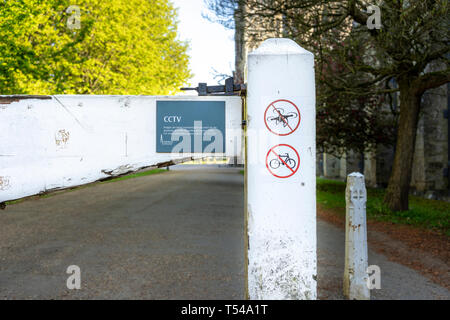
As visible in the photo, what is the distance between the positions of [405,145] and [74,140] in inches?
396

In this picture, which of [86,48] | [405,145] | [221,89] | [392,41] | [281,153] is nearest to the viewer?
[281,153]

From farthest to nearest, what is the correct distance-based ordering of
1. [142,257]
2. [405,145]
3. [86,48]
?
[86,48], [405,145], [142,257]

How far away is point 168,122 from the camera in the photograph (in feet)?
5.97

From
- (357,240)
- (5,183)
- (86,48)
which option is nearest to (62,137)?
(5,183)

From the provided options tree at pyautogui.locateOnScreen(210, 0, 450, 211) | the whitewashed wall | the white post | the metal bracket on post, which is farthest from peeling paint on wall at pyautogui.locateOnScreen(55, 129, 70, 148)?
tree at pyautogui.locateOnScreen(210, 0, 450, 211)

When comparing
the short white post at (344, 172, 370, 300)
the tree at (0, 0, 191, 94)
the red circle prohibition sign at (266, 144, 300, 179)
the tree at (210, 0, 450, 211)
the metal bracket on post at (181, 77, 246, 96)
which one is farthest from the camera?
the tree at (0, 0, 191, 94)

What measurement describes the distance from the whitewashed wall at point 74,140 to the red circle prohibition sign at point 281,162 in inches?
11.3

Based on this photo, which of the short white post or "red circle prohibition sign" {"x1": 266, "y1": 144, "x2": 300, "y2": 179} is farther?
the short white post

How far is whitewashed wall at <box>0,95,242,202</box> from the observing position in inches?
71.6

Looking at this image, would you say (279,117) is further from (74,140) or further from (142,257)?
(142,257)

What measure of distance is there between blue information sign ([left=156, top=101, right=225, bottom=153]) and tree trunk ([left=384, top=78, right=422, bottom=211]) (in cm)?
965

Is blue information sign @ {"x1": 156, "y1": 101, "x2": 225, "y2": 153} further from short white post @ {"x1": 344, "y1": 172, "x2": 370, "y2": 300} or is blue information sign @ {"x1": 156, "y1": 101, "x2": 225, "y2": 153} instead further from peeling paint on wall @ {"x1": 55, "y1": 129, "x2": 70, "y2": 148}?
short white post @ {"x1": 344, "y1": 172, "x2": 370, "y2": 300}

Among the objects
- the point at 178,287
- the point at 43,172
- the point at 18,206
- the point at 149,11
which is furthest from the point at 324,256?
Result: the point at 149,11

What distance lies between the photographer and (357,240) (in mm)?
3660
